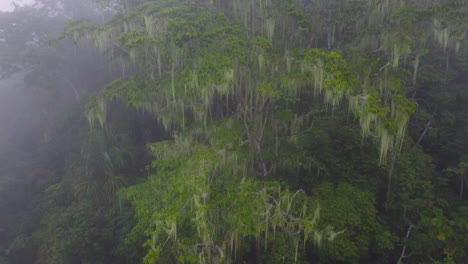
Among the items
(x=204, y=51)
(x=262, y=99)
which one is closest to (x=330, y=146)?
(x=262, y=99)

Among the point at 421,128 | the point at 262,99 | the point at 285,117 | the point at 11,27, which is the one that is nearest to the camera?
the point at 285,117

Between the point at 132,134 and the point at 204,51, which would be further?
the point at 132,134

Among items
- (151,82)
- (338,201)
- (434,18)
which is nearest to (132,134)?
(151,82)

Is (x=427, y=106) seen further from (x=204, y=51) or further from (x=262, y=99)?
(x=204, y=51)

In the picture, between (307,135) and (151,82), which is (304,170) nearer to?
(307,135)

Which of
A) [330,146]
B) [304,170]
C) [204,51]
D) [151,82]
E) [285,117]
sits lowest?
[304,170]

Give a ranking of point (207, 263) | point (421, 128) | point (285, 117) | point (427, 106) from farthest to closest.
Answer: point (427, 106), point (421, 128), point (285, 117), point (207, 263)

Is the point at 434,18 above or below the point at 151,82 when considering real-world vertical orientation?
above
